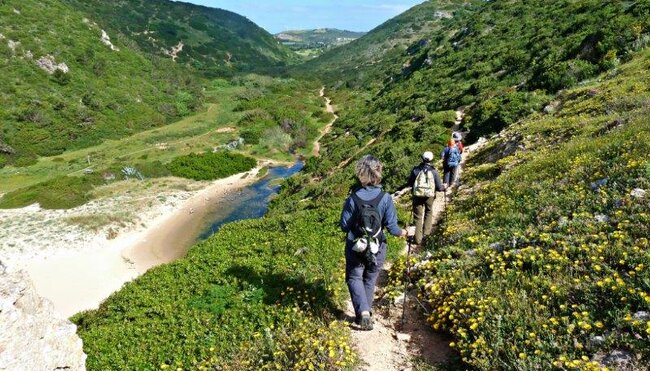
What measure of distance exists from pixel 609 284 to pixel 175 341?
9.10 metres

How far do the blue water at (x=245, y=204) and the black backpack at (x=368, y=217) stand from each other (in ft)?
108

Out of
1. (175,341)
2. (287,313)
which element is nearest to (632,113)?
(287,313)

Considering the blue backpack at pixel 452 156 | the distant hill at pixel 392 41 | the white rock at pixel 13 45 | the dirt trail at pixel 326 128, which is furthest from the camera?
the distant hill at pixel 392 41

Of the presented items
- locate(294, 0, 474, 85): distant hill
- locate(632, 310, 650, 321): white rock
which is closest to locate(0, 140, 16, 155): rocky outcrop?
locate(632, 310, 650, 321): white rock

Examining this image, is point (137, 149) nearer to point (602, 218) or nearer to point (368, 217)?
point (368, 217)

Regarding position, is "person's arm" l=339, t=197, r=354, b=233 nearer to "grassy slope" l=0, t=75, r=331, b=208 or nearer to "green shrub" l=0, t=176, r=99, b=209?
"green shrub" l=0, t=176, r=99, b=209

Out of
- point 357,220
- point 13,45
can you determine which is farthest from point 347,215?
point 13,45

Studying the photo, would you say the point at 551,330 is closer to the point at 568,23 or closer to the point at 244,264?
the point at 244,264

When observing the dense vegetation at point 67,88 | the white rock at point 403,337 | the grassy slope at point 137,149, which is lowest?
the white rock at point 403,337

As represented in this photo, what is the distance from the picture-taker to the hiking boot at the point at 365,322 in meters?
7.64

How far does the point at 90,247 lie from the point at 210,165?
25.1 meters

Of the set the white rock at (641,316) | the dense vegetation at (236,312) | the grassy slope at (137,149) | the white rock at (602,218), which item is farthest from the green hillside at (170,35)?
the white rock at (641,316)

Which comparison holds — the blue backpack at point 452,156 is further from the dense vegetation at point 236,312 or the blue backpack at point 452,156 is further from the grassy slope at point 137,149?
the grassy slope at point 137,149

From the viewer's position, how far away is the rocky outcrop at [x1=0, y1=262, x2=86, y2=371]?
24.9 ft
